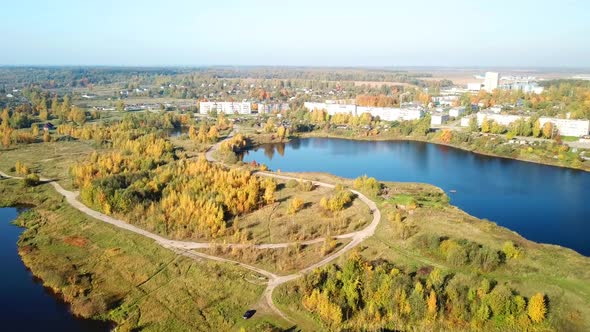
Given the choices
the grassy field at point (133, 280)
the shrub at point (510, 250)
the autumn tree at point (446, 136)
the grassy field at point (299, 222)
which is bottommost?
the grassy field at point (133, 280)

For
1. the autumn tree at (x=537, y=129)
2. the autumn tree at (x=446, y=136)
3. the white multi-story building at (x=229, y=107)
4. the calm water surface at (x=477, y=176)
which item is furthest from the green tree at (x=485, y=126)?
the white multi-story building at (x=229, y=107)

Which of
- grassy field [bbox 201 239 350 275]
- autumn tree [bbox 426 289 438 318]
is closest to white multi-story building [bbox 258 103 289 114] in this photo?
grassy field [bbox 201 239 350 275]

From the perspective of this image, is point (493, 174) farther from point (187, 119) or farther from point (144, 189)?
point (187, 119)

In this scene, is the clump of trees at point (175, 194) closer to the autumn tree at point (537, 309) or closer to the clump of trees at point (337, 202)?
the clump of trees at point (337, 202)

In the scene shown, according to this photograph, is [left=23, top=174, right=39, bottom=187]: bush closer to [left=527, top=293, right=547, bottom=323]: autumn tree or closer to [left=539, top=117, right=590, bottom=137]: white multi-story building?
[left=527, top=293, right=547, bottom=323]: autumn tree

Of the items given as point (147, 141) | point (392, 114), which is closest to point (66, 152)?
point (147, 141)

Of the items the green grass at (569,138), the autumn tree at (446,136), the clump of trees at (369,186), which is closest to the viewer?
the clump of trees at (369,186)
